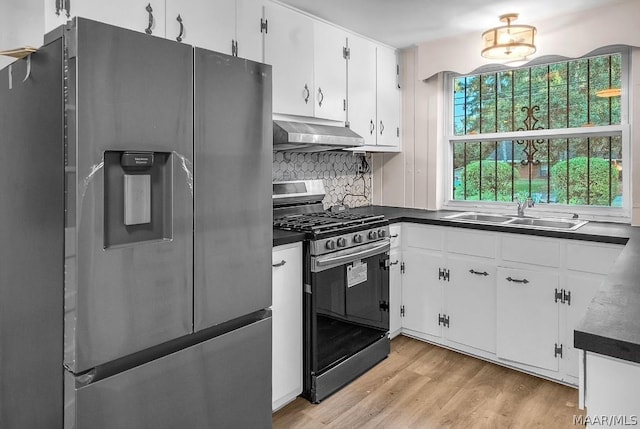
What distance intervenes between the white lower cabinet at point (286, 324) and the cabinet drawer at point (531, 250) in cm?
137

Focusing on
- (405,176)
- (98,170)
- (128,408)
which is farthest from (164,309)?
(405,176)

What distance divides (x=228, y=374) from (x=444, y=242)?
1.87m

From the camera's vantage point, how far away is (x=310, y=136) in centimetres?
272

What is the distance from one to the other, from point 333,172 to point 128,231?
239 cm

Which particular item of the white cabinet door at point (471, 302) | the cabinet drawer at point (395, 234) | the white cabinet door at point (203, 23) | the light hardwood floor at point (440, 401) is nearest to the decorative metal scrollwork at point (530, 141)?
the white cabinet door at point (471, 302)

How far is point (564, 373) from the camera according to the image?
8.76 ft

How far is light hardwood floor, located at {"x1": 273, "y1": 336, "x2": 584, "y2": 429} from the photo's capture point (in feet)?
7.59

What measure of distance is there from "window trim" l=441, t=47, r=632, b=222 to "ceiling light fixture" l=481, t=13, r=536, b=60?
1.35ft

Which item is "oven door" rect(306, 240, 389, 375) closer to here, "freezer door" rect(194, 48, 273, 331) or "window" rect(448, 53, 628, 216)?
"freezer door" rect(194, 48, 273, 331)

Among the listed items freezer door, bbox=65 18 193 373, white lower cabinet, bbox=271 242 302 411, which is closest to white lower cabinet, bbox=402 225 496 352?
white lower cabinet, bbox=271 242 302 411

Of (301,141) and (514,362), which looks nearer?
(301,141)

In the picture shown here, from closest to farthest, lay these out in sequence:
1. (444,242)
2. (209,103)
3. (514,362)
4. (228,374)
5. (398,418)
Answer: (209,103) < (228,374) < (398,418) < (514,362) < (444,242)

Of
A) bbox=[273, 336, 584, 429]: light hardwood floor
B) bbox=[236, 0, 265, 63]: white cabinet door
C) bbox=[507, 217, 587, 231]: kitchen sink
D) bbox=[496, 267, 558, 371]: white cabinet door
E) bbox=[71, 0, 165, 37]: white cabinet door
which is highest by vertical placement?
bbox=[236, 0, 265, 63]: white cabinet door

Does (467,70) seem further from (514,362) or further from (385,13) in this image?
(514,362)
